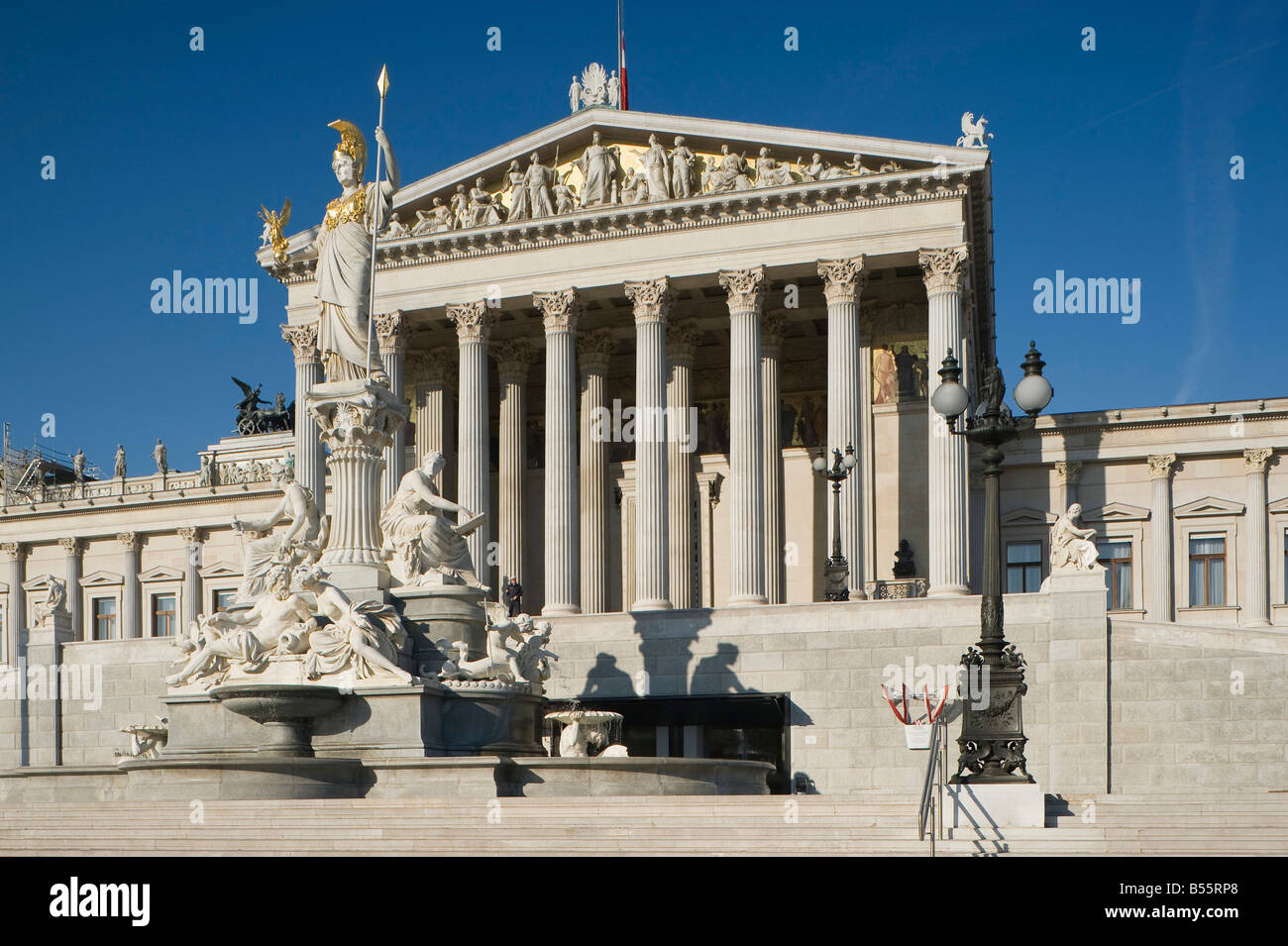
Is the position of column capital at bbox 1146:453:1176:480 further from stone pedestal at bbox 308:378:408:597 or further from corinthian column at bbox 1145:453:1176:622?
stone pedestal at bbox 308:378:408:597

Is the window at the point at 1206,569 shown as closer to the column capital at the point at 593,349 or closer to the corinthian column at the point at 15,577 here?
the column capital at the point at 593,349

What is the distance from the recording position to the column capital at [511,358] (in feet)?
180

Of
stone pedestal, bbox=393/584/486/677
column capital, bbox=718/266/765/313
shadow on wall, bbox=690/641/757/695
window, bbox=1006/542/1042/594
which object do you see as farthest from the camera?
window, bbox=1006/542/1042/594

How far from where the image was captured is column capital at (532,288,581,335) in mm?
49156

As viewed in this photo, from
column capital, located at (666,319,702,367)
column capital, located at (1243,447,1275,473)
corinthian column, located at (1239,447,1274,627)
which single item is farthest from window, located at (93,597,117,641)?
column capital, located at (1243,447,1275,473)

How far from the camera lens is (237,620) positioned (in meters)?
24.9

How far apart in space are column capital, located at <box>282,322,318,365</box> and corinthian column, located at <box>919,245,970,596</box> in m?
20.1

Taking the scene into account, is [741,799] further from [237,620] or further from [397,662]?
[237,620]

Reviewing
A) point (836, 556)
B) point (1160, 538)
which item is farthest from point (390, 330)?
point (1160, 538)

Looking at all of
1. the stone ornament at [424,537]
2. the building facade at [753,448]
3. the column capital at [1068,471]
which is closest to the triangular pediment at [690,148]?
the building facade at [753,448]

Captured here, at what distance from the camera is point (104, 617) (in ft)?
222
